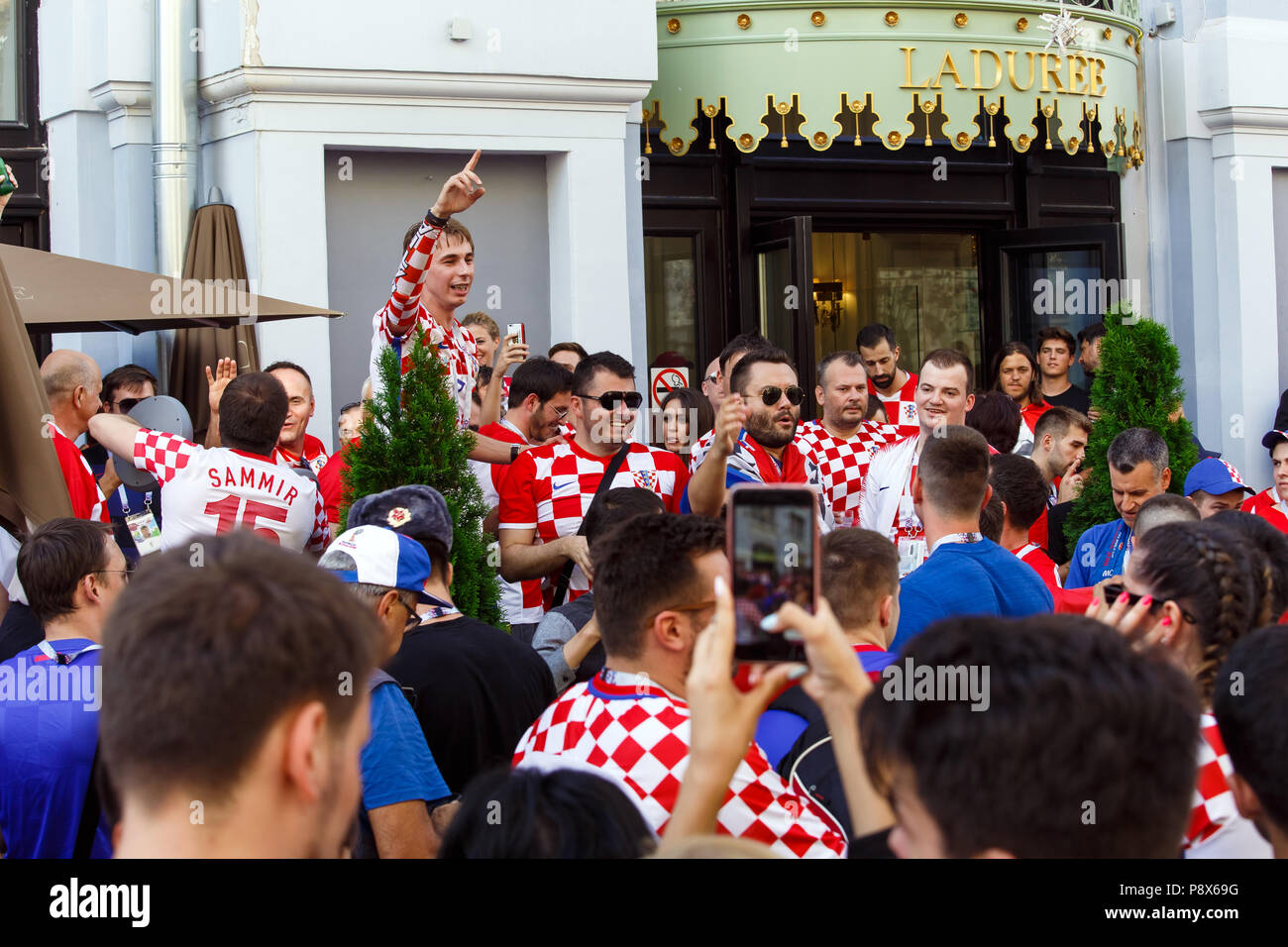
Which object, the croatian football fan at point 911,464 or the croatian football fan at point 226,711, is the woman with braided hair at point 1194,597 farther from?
the croatian football fan at point 911,464

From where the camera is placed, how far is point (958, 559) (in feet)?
15.2

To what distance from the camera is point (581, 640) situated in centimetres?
438

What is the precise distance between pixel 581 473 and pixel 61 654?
8.59ft

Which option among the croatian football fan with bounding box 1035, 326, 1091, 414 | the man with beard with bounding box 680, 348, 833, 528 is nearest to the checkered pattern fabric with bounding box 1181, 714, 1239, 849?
the man with beard with bounding box 680, 348, 833, 528

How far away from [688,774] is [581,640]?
214cm

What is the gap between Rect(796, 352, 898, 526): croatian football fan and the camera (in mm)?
6934

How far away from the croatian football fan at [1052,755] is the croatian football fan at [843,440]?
498 cm

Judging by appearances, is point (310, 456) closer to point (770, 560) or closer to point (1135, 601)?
point (1135, 601)

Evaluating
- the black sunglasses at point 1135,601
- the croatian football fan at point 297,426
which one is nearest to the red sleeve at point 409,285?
the croatian football fan at point 297,426

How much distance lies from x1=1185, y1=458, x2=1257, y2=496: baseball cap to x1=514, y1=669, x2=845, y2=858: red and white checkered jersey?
13.9 feet

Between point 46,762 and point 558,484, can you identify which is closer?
point 46,762

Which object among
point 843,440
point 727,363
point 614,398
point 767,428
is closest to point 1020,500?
point 767,428

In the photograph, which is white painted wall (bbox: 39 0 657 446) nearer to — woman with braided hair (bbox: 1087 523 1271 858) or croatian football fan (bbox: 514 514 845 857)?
croatian football fan (bbox: 514 514 845 857)
